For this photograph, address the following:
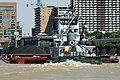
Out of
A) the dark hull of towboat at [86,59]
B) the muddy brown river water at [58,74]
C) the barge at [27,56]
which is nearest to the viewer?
the muddy brown river water at [58,74]

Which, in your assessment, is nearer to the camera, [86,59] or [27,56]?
[86,59]

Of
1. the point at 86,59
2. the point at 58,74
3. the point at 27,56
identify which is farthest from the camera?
the point at 27,56

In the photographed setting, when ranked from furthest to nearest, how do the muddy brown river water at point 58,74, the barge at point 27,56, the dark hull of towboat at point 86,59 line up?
1. the barge at point 27,56
2. the dark hull of towboat at point 86,59
3. the muddy brown river water at point 58,74

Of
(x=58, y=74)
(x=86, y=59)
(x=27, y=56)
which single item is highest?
(x=58, y=74)

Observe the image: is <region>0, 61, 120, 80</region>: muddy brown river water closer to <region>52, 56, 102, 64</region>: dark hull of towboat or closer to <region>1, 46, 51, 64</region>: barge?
<region>52, 56, 102, 64</region>: dark hull of towboat

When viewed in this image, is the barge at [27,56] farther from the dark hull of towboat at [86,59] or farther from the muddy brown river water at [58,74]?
the muddy brown river water at [58,74]

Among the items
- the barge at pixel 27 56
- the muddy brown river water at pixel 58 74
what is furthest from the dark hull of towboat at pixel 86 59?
the muddy brown river water at pixel 58 74

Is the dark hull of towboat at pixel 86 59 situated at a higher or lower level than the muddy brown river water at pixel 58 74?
lower

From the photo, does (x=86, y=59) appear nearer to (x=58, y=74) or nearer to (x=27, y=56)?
(x=27, y=56)

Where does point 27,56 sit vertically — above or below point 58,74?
below

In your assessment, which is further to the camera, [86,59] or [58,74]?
[86,59]

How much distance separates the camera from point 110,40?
189250 mm

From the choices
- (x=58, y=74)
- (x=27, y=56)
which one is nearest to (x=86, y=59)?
(x=27, y=56)

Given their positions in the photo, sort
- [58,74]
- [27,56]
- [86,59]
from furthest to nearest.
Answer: [27,56]
[86,59]
[58,74]
